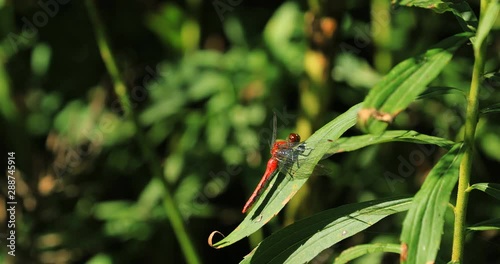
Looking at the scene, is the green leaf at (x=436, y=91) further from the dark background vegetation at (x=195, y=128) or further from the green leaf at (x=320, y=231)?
the dark background vegetation at (x=195, y=128)

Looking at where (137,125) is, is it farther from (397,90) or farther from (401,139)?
(397,90)

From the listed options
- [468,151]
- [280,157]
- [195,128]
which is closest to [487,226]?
[468,151]

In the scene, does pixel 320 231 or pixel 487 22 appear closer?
pixel 487 22

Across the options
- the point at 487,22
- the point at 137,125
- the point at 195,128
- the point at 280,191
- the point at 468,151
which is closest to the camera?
the point at 487,22

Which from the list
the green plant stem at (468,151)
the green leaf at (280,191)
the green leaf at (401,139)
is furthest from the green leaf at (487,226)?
the green leaf at (280,191)

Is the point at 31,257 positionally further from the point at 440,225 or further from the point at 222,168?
the point at 440,225

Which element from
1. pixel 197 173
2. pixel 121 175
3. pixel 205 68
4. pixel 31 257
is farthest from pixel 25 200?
pixel 205 68
